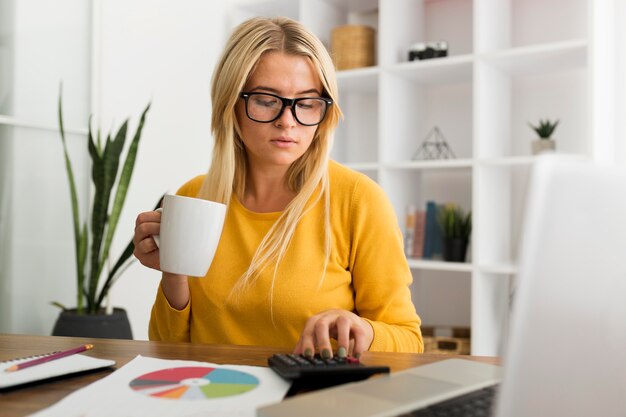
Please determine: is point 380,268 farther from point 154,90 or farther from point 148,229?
point 154,90

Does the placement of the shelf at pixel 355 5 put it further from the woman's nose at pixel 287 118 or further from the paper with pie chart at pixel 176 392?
the paper with pie chart at pixel 176 392

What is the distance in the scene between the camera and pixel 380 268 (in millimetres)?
1357

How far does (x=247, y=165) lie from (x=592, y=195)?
3.92 feet

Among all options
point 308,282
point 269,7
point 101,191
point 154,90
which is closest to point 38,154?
point 101,191

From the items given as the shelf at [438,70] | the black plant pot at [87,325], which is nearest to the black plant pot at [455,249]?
the shelf at [438,70]

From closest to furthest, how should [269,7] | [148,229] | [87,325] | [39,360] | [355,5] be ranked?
[39,360] → [148,229] → [87,325] → [355,5] → [269,7]

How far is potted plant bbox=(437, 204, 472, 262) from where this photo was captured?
296 centimetres

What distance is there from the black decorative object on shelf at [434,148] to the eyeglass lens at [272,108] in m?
1.85

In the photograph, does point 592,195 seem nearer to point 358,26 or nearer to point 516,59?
point 516,59

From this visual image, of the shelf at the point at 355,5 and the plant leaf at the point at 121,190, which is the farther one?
the shelf at the point at 355,5

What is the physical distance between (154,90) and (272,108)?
201 cm

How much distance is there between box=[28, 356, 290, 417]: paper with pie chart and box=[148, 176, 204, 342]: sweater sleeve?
507 mm

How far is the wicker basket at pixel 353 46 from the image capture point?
325cm

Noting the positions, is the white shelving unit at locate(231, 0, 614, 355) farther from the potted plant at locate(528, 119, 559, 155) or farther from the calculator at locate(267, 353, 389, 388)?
the calculator at locate(267, 353, 389, 388)
